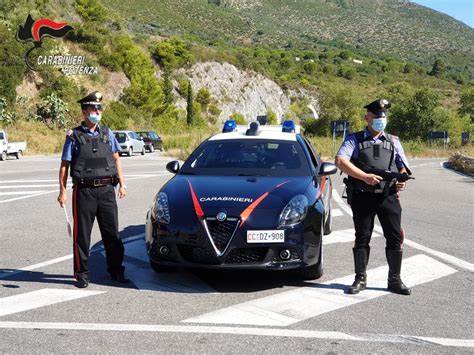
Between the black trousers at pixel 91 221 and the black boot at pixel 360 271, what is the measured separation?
2277 mm

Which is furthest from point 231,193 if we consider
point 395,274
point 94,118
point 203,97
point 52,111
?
point 203,97

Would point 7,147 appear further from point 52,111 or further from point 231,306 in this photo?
point 231,306

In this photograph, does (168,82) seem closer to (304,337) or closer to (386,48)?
(304,337)

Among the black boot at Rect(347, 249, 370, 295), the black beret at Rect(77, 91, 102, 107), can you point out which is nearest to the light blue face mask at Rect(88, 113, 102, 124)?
the black beret at Rect(77, 91, 102, 107)

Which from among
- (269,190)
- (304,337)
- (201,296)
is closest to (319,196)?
(269,190)

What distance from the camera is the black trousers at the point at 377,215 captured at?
18.1ft

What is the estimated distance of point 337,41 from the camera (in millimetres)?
140000

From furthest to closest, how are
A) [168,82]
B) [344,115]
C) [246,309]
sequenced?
[344,115] → [168,82] → [246,309]

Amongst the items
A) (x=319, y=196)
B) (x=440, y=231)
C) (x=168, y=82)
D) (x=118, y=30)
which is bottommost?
(x=440, y=231)

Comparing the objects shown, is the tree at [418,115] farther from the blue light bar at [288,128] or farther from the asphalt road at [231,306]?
the asphalt road at [231,306]

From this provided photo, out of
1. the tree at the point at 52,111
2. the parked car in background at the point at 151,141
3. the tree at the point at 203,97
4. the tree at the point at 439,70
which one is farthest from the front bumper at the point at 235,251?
the tree at the point at 439,70

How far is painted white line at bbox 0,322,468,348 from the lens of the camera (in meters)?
4.26

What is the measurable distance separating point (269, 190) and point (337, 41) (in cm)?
13976

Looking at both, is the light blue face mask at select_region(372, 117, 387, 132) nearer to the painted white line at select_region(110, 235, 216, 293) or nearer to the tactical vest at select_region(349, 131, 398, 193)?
the tactical vest at select_region(349, 131, 398, 193)
